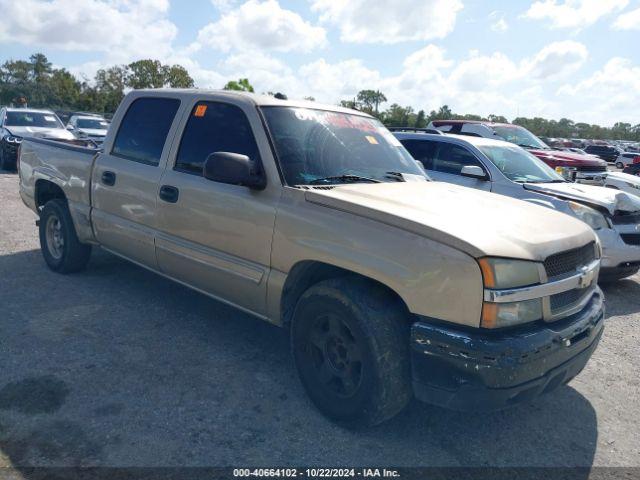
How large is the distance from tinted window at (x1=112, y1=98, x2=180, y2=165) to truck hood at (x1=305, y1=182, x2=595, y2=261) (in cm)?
171

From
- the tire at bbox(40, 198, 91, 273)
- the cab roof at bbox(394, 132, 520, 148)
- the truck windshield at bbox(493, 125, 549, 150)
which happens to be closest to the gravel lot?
the tire at bbox(40, 198, 91, 273)

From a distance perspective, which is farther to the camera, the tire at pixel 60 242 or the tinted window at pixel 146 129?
the tire at pixel 60 242

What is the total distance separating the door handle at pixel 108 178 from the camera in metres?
4.59

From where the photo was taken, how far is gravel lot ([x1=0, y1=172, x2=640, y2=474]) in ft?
9.25

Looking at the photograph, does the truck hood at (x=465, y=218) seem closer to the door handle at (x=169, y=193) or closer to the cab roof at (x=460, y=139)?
the door handle at (x=169, y=193)

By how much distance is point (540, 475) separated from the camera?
2.80m

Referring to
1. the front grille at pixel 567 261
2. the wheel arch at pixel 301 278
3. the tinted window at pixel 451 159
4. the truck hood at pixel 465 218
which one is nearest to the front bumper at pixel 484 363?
the front grille at pixel 567 261

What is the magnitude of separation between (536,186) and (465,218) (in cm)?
426

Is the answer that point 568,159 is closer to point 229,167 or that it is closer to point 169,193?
point 169,193

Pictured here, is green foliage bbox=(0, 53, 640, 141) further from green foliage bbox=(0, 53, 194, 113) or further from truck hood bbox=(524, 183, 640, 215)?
truck hood bbox=(524, 183, 640, 215)

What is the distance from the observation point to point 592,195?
6.35 metres

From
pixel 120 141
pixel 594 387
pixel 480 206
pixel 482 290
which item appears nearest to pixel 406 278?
pixel 482 290

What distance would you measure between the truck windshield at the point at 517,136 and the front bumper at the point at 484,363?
9518 millimetres

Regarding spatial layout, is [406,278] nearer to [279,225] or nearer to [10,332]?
[279,225]
